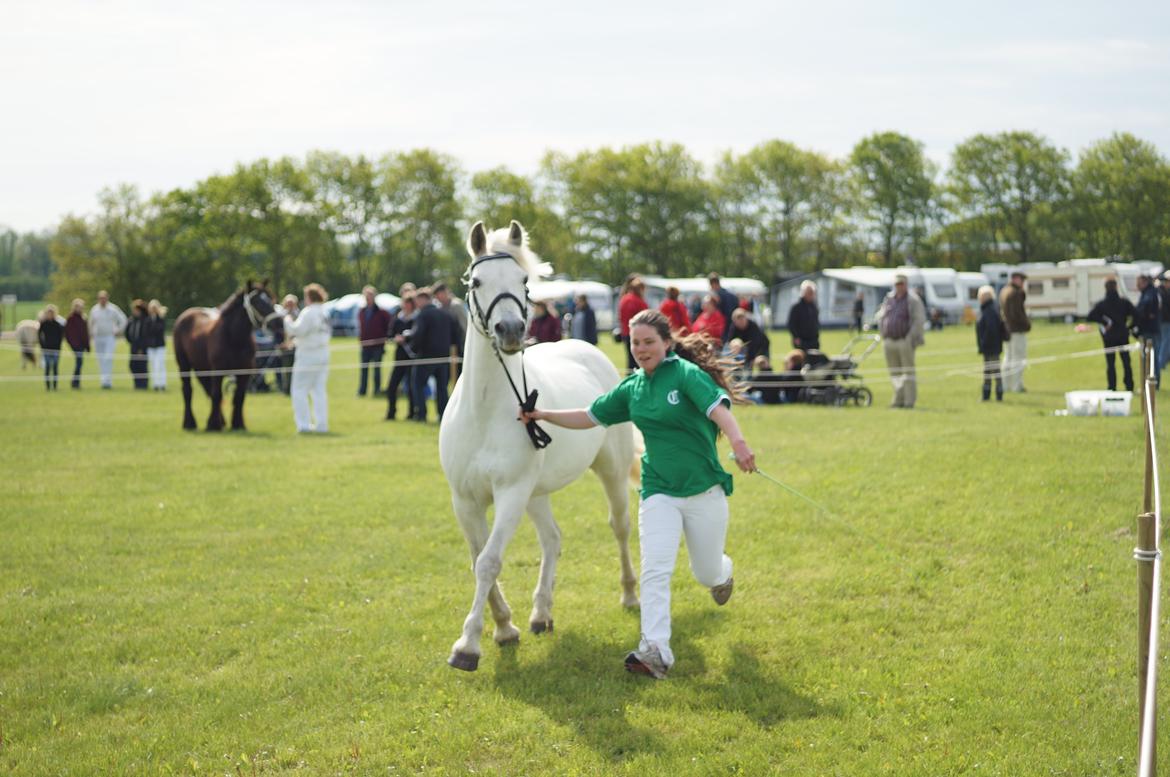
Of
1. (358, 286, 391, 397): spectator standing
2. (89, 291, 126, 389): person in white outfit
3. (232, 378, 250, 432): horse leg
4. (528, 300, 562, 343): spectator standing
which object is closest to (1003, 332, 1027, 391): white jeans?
(528, 300, 562, 343): spectator standing

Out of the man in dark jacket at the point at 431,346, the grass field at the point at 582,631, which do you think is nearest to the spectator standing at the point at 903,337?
the grass field at the point at 582,631

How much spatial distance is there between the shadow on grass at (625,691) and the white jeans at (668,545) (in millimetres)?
232

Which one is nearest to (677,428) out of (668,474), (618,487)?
(668,474)

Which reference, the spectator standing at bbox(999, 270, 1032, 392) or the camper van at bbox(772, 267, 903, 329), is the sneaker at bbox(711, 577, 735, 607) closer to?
the spectator standing at bbox(999, 270, 1032, 392)

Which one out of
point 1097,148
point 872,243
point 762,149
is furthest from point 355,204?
point 1097,148

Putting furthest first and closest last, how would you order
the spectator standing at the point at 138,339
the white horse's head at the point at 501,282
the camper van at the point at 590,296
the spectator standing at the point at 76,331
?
the camper van at the point at 590,296 < the spectator standing at the point at 76,331 < the spectator standing at the point at 138,339 < the white horse's head at the point at 501,282

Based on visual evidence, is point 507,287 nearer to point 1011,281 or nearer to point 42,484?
point 42,484

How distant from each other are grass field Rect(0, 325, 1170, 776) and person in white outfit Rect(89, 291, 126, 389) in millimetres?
15644

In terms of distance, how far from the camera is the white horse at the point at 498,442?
5.62m

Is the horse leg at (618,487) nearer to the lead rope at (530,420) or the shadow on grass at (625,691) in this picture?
the shadow on grass at (625,691)

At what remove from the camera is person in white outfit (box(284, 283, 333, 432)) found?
640 inches

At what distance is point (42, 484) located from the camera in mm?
12016

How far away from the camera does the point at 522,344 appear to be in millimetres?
5488

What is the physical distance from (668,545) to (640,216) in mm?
74698
